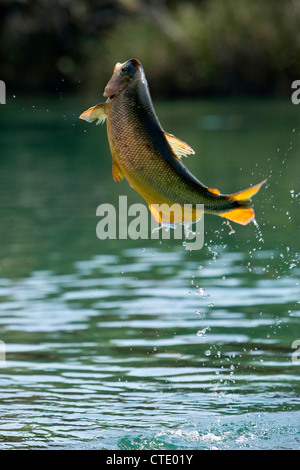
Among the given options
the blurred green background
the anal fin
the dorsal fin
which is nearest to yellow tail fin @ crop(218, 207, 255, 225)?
the dorsal fin

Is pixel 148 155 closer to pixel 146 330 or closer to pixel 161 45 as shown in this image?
pixel 146 330

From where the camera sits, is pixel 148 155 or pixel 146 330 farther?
pixel 146 330

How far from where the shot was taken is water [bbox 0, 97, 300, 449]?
6660mm

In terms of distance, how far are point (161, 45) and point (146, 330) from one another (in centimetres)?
3061

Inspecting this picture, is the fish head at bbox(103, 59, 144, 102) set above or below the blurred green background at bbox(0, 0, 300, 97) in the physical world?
below

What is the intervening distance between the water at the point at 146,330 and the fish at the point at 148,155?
1764 millimetres

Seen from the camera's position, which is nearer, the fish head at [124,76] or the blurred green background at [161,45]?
the fish head at [124,76]

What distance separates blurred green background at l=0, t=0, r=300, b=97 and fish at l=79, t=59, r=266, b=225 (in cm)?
3195

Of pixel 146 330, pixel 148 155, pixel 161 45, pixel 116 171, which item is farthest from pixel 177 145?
pixel 161 45

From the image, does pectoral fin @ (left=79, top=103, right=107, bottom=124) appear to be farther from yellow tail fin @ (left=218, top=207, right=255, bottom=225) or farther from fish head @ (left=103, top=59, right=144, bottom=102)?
yellow tail fin @ (left=218, top=207, right=255, bottom=225)

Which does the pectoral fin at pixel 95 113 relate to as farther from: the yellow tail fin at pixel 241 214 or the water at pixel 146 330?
the water at pixel 146 330

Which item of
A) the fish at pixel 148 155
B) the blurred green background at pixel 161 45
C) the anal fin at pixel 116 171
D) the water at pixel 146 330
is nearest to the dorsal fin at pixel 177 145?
the fish at pixel 148 155

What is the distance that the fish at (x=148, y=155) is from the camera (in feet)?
16.7

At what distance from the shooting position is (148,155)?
5137 millimetres
